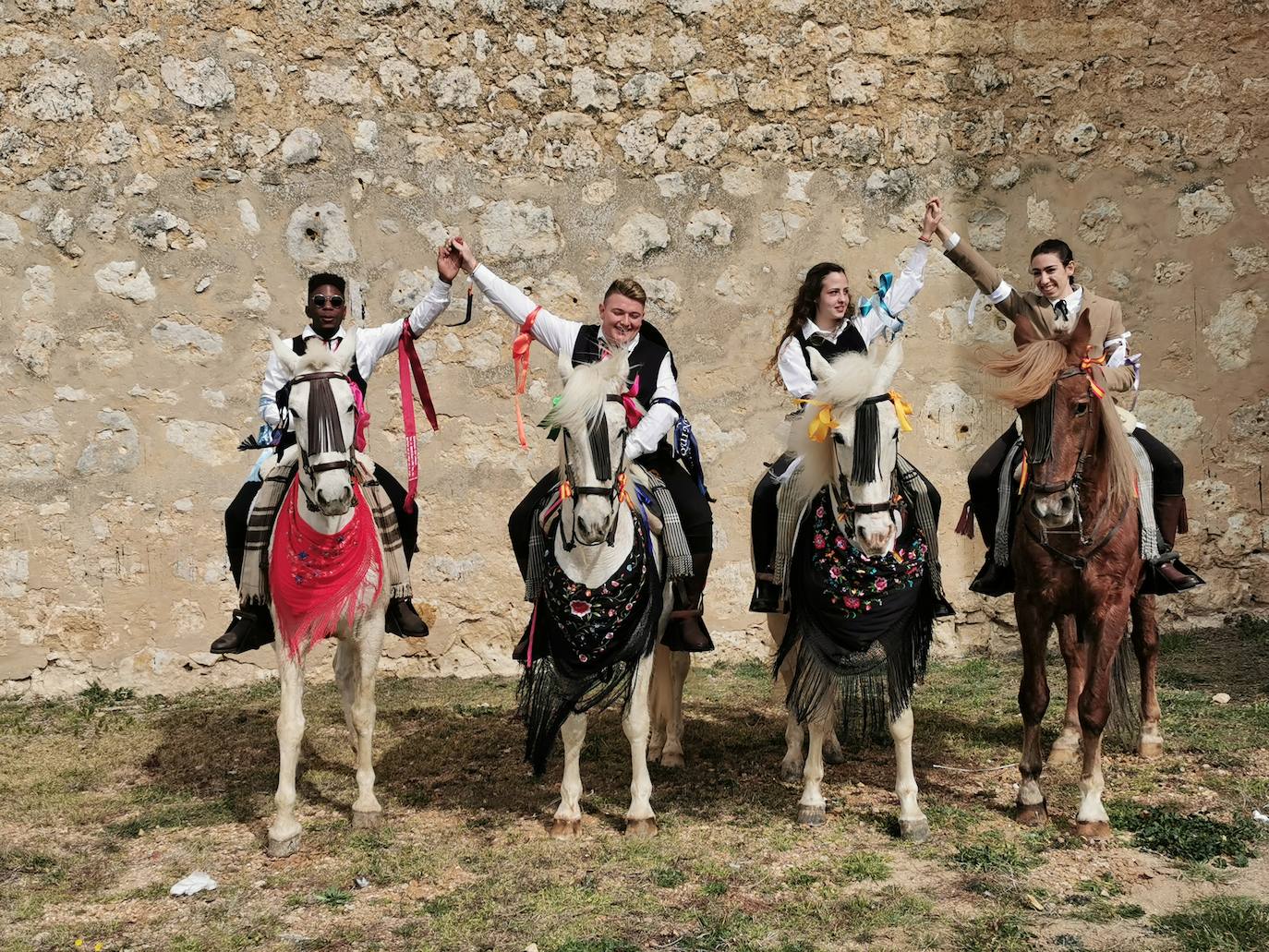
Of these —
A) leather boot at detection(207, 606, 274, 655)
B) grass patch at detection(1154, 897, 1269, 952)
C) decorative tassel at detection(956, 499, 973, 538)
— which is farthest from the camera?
decorative tassel at detection(956, 499, 973, 538)

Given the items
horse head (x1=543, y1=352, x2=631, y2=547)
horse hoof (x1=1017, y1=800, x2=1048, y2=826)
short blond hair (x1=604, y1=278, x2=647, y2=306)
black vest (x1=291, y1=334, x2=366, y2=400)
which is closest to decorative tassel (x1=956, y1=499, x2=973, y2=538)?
horse hoof (x1=1017, y1=800, x2=1048, y2=826)

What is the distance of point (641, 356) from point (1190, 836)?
9.88 ft

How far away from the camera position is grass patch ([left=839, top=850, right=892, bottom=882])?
4.33 m

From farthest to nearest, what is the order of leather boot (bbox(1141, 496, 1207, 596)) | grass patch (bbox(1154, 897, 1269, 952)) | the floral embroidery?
1. leather boot (bbox(1141, 496, 1207, 596))
2. the floral embroidery
3. grass patch (bbox(1154, 897, 1269, 952))

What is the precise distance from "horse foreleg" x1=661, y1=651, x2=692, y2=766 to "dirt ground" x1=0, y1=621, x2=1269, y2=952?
0.11 metres

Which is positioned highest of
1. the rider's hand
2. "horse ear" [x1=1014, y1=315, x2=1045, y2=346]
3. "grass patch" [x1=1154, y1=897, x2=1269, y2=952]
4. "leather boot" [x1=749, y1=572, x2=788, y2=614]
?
the rider's hand

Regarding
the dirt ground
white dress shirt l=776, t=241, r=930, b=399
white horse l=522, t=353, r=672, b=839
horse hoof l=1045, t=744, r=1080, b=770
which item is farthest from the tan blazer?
the dirt ground

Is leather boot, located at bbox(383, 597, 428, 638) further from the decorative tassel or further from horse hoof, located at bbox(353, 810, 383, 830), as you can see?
the decorative tassel

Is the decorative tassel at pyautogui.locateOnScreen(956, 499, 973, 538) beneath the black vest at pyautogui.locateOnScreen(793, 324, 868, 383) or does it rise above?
beneath

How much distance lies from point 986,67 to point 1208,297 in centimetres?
225

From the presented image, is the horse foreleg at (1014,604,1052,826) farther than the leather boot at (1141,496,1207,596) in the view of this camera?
No

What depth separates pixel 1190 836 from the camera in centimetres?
453

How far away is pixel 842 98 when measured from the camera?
783cm

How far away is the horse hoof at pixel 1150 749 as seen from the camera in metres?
5.75
